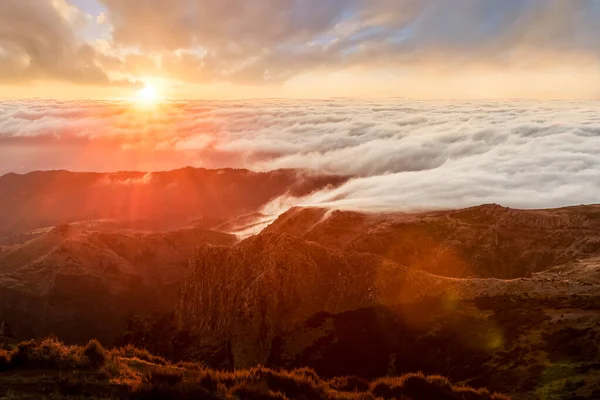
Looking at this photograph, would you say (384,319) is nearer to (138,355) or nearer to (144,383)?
(138,355)

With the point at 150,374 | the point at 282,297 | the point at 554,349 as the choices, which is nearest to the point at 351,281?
the point at 282,297

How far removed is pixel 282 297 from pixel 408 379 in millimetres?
88253

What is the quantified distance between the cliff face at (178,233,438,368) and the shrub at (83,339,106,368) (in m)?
77.9

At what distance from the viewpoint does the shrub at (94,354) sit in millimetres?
24109

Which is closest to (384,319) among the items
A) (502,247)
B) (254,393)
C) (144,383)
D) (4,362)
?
(254,393)

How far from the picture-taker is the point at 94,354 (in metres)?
24.9

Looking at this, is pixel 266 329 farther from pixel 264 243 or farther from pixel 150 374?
pixel 150 374

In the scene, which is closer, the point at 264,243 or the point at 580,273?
the point at 580,273

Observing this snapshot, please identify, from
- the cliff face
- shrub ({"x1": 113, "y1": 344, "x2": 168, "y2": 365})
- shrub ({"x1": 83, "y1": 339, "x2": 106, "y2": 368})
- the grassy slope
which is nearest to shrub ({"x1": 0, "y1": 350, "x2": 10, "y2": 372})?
the grassy slope

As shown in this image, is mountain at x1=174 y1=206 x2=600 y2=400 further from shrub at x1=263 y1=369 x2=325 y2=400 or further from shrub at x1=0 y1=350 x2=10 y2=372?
shrub at x1=0 y1=350 x2=10 y2=372

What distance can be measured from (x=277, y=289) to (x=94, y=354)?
92463 millimetres

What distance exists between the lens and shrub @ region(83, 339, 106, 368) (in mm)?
24109

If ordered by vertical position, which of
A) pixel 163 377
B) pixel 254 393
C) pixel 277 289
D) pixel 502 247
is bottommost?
pixel 502 247

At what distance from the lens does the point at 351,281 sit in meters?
108
